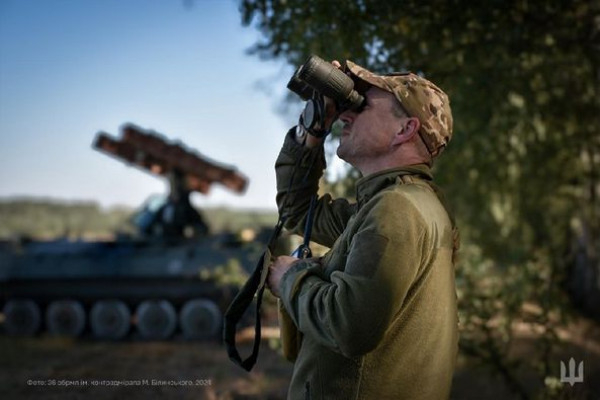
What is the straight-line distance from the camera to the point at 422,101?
7.45 feet

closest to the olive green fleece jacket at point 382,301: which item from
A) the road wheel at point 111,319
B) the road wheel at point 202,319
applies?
the road wheel at point 202,319

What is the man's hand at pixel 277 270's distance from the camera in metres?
2.28

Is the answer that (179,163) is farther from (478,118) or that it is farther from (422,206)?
(422,206)

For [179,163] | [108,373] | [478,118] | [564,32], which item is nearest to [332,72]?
[564,32]

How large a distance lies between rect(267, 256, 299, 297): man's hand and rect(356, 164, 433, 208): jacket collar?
337 millimetres

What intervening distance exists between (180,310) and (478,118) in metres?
Answer: 6.46

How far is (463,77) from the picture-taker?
514 cm

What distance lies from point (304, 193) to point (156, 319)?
844 centimetres

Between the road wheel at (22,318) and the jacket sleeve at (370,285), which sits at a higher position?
→ the jacket sleeve at (370,285)

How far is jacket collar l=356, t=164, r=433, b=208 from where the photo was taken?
2.26 m

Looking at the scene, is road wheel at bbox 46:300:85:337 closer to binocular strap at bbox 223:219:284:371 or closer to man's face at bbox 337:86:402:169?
binocular strap at bbox 223:219:284:371

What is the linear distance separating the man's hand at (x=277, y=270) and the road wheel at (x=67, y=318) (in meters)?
9.35

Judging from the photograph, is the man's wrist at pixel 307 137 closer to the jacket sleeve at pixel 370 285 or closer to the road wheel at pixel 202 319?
the jacket sleeve at pixel 370 285

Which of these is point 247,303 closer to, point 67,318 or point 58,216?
point 67,318
